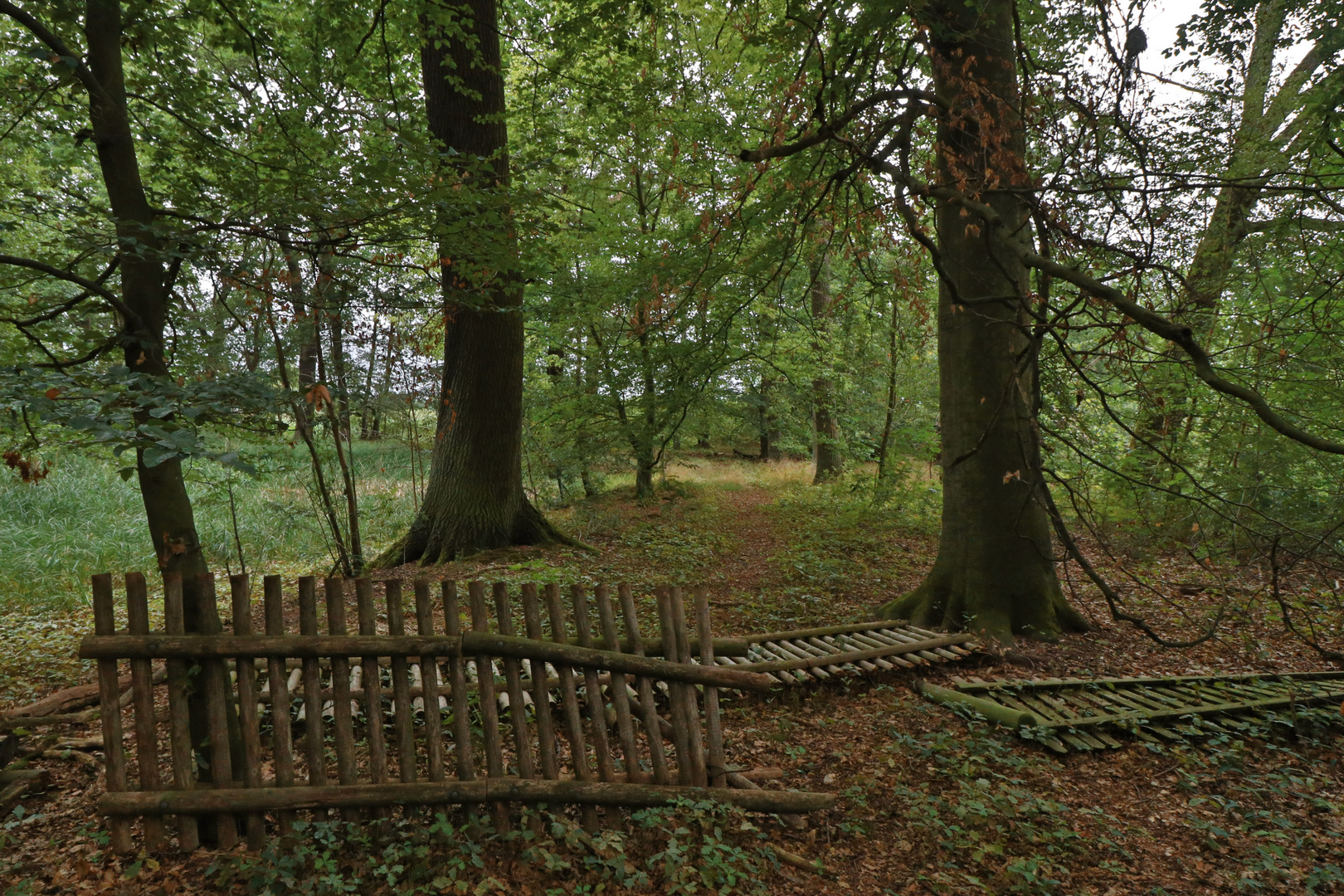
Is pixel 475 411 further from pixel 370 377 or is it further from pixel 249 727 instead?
pixel 249 727

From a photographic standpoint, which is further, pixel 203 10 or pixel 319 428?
pixel 319 428

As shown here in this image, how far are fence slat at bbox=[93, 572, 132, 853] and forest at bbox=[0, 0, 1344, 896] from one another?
0.03 m

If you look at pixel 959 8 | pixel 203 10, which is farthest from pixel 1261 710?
pixel 203 10

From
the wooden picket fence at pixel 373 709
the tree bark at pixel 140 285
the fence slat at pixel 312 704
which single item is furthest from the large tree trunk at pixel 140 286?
the fence slat at pixel 312 704

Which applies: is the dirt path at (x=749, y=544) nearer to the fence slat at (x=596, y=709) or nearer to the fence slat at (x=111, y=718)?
the fence slat at (x=596, y=709)

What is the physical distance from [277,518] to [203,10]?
25.6 ft

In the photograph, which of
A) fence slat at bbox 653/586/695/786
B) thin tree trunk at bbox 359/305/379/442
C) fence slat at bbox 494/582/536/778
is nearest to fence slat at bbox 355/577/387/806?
fence slat at bbox 494/582/536/778

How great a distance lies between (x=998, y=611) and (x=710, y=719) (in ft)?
14.0

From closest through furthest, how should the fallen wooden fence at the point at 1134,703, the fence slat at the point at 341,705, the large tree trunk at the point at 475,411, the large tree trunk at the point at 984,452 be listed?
1. the fence slat at the point at 341,705
2. the fallen wooden fence at the point at 1134,703
3. the large tree trunk at the point at 984,452
4. the large tree trunk at the point at 475,411

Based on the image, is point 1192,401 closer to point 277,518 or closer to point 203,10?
point 203,10

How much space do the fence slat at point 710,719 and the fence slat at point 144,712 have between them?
2582 mm

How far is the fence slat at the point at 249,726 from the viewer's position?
2875mm

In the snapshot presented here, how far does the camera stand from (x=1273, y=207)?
7.02 meters

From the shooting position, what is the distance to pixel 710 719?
362cm
